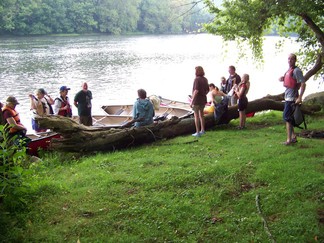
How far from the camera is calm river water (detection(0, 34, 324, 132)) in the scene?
86.9 feet

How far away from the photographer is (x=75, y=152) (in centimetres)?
823

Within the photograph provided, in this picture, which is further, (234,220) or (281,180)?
(281,180)

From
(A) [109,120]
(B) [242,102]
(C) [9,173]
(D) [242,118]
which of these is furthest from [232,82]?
(C) [9,173]

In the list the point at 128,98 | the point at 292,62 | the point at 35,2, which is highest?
the point at 35,2

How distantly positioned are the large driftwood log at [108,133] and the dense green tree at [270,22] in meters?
3.13

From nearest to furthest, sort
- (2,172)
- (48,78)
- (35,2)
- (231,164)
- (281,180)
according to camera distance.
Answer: (2,172), (281,180), (231,164), (48,78), (35,2)

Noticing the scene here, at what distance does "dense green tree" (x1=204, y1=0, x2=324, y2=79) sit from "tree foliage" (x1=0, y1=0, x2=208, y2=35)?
139 ft

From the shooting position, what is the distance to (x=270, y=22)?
13.4 meters

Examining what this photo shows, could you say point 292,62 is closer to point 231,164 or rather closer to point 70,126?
point 231,164

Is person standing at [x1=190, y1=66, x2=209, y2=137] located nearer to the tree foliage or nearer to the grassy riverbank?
the grassy riverbank

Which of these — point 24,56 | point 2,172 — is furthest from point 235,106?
point 24,56

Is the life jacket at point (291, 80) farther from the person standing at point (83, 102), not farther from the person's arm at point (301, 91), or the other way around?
the person standing at point (83, 102)

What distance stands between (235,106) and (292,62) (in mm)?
4019

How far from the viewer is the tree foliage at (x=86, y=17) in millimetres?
56969
